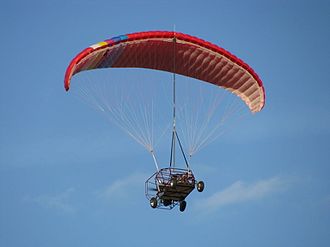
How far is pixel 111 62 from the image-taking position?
49.7 m

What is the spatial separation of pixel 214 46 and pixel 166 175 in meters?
5.63

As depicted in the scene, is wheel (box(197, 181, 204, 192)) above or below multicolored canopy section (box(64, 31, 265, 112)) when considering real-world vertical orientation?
below

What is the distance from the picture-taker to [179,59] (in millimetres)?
50438

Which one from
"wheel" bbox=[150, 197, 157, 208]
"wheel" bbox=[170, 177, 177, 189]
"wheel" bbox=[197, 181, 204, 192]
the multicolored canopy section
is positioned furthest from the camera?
the multicolored canopy section

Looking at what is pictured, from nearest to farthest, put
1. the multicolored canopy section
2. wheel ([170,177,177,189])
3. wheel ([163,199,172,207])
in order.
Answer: wheel ([170,177,177,189])
wheel ([163,199,172,207])
the multicolored canopy section

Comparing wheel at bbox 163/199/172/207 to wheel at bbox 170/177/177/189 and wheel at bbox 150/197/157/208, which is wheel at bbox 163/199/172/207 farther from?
wheel at bbox 170/177/177/189

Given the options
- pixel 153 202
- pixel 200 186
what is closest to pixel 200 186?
pixel 200 186

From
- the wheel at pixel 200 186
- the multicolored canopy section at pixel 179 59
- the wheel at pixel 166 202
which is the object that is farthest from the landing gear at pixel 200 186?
the multicolored canopy section at pixel 179 59

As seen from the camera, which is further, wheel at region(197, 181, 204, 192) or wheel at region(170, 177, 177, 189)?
wheel at region(197, 181, 204, 192)

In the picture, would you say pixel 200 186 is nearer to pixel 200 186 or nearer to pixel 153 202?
pixel 200 186

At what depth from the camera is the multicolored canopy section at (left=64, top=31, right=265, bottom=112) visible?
48.5 m

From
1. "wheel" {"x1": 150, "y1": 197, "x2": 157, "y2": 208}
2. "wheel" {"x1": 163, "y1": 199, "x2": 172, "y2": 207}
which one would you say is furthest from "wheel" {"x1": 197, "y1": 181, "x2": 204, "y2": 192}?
"wheel" {"x1": 150, "y1": 197, "x2": 157, "y2": 208}

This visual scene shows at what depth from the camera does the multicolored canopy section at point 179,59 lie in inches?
1911

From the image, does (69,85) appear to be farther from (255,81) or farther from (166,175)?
(255,81)
